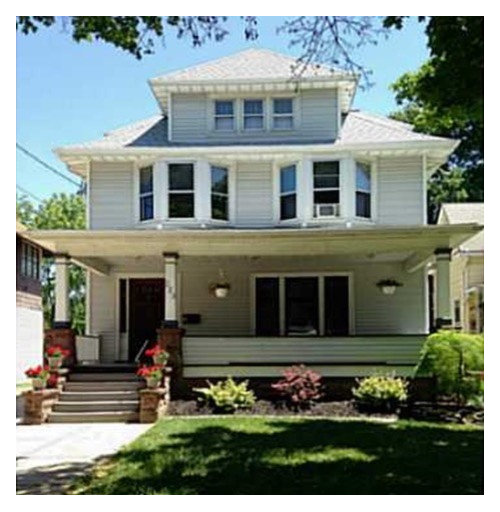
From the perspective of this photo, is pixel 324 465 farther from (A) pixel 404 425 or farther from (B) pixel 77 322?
(B) pixel 77 322

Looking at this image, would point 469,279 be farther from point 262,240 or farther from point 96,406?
point 96,406

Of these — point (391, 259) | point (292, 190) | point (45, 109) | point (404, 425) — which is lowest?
point (404, 425)

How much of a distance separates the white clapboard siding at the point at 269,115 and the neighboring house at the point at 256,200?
27mm

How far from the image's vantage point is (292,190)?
14742 millimetres

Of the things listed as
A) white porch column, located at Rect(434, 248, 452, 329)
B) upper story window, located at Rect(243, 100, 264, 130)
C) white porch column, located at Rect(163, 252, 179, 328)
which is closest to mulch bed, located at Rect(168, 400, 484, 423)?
white porch column, located at Rect(163, 252, 179, 328)

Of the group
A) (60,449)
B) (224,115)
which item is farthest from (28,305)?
(60,449)

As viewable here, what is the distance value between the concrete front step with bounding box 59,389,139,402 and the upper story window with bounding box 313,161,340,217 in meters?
4.95

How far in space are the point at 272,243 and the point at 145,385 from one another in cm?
313

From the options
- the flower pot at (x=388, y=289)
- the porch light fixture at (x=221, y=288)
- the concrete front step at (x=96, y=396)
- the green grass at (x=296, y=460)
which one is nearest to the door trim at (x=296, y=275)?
the porch light fixture at (x=221, y=288)

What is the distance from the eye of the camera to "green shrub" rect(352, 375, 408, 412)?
38.3 ft

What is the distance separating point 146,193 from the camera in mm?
14852

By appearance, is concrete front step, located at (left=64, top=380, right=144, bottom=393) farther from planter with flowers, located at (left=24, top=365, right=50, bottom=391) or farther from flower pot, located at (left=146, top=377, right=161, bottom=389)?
flower pot, located at (left=146, top=377, right=161, bottom=389)

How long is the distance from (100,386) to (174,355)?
1.30m
